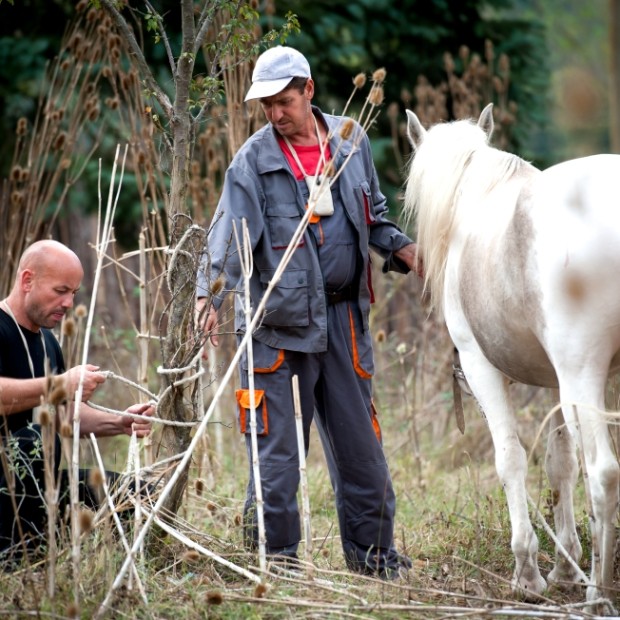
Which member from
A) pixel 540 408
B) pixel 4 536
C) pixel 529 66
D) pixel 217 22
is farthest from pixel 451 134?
pixel 529 66

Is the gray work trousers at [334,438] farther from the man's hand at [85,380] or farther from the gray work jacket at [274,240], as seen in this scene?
the man's hand at [85,380]

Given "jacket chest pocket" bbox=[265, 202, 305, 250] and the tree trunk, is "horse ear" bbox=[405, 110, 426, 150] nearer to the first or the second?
"jacket chest pocket" bbox=[265, 202, 305, 250]

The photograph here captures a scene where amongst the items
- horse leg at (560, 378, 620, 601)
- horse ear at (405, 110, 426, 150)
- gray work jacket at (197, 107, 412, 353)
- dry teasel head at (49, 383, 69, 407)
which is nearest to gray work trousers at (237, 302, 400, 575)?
gray work jacket at (197, 107, 412, 353)

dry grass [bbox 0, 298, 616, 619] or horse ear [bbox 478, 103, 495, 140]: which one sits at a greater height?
horse ear [bbox 478, 103, 495, 140]

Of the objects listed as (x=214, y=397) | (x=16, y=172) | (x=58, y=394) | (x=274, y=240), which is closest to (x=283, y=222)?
(x=274, y=240)

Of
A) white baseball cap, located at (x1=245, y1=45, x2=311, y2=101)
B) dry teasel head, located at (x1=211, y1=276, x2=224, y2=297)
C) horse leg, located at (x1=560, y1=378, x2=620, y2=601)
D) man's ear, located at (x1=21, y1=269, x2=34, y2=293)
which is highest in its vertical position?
white baseball cap, located at (x1=245, y1=45, x2=311, y2=101)

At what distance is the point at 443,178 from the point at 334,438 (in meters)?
1.12

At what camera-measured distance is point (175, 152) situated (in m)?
3.39

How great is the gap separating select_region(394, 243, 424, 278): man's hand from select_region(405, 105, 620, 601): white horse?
0.33ft

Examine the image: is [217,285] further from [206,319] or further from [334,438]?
[334,438]

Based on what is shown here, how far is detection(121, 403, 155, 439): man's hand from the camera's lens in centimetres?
318

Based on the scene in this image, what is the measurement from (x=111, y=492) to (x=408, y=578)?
3.72ft

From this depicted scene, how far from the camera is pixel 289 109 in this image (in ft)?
11.8

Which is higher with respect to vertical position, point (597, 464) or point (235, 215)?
point (235, 215)
